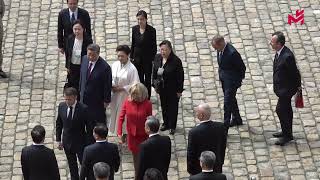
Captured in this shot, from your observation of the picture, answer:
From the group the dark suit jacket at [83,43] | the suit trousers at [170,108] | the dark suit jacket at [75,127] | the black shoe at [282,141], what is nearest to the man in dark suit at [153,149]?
the dark suit jacket at [75,127]

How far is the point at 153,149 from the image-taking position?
428 inches

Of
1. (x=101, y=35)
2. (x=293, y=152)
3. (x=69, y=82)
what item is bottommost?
(x=293, y=152)

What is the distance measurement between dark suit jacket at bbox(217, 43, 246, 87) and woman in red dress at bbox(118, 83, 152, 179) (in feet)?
5.49

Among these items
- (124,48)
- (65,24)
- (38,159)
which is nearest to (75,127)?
(38,159)

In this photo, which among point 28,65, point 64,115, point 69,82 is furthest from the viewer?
point 28,65

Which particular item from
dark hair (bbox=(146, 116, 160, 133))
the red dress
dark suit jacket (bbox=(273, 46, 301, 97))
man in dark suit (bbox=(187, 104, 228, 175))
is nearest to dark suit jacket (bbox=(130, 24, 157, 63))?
the red dress

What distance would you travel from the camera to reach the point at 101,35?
1628cm

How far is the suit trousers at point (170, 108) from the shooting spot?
1321 centimetres

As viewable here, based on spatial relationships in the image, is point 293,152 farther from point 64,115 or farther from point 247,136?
point 64,115

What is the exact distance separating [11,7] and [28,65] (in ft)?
7.67

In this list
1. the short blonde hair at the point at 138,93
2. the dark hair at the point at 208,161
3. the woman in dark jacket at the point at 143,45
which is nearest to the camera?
the dark hair at the point at 208,161

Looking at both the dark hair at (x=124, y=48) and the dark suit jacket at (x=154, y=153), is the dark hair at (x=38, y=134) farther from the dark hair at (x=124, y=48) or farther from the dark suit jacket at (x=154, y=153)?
the dark hair at (x=124, y=48)

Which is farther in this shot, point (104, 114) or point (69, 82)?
point (69, 82)

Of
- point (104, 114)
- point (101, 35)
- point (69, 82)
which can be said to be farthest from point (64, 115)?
point (101, 35)
